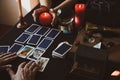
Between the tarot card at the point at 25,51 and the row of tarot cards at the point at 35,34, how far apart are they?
0.05m

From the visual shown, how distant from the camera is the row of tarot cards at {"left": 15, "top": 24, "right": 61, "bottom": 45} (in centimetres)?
175

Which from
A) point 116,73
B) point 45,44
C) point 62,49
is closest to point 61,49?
point 62,49

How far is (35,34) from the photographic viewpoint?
1.80 meters

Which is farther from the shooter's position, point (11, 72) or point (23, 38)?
point (23, 38)

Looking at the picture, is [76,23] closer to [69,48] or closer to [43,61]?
[69,48]

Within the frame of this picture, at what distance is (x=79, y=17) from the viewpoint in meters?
1.79

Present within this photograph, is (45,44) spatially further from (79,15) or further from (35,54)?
(79,15)

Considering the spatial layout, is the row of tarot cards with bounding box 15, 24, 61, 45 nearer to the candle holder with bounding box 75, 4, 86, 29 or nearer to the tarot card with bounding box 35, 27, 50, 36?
the tarot card with bounding box 35, 27, 50, 36

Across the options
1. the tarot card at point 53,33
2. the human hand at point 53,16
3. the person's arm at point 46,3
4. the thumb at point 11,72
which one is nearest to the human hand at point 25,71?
the thumb at point 11,72

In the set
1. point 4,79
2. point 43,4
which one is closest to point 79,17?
point 43,4

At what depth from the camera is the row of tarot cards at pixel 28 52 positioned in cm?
157

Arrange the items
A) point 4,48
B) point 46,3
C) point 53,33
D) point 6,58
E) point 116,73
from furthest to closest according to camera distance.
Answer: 1. point 46,3
2. point 53,33
3. point 4,48
4. point 6,58
5. point 116,73

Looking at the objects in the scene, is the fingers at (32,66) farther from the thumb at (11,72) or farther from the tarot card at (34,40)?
the tarot card at (34,40)

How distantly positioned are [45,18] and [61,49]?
355 millimetres
